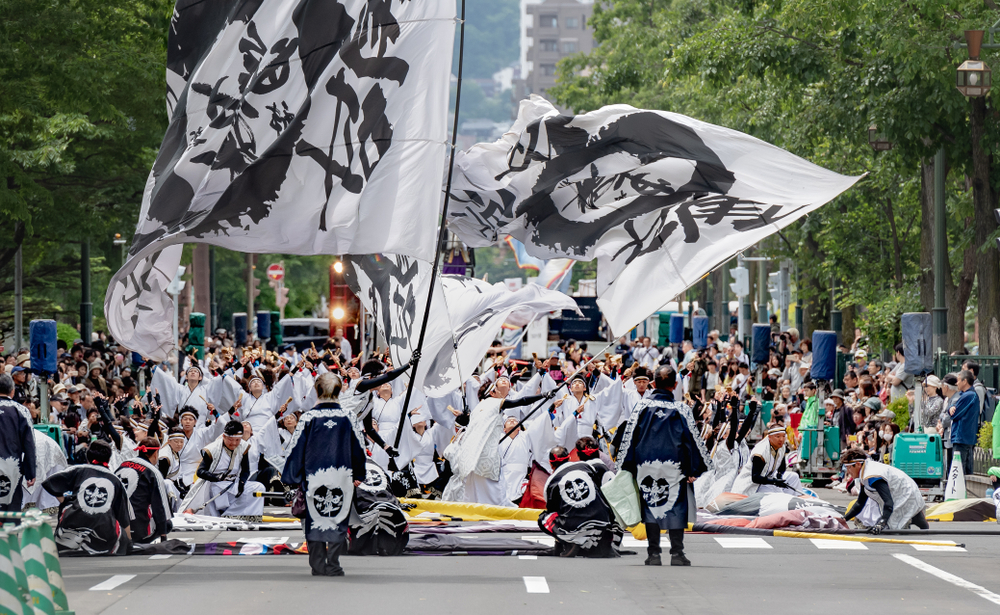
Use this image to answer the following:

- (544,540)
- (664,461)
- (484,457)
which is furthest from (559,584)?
(484,457)

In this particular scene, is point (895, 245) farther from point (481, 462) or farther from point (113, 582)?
point (113, 582)

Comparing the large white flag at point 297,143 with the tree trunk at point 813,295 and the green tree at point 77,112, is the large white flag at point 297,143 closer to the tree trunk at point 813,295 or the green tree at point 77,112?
the green tree at point 77,112

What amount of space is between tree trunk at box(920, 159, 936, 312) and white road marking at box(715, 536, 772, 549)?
1310 centimetres

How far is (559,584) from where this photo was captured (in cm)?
1155

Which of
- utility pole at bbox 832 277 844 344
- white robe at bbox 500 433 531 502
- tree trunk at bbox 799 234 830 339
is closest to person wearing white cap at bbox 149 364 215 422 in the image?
white robe at bbox 500 433 531 502

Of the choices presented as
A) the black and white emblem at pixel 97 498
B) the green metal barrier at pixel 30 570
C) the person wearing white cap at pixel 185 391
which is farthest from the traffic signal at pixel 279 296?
the green metal barrier at pixel 30 570

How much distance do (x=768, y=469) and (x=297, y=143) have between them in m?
6.71

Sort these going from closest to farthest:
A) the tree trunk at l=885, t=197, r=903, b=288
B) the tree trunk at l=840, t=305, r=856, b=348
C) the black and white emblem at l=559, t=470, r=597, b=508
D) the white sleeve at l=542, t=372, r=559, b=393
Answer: the black and white emblem at l=559, t=470, r=597, b=508
the white sleeve at l=542, t=372, r=559, b=393
the tree trunk at l=885, t=197, r=903, b=288
the tree trunk at l=840, t=305, r=856, b=348

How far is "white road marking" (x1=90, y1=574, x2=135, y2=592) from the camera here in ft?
36.6

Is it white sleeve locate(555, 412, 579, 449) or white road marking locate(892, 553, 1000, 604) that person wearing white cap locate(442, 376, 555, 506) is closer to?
white sleeve locate(555, 412, 579, 449)

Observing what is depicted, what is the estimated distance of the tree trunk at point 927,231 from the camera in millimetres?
28078

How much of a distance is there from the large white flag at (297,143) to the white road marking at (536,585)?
282cm

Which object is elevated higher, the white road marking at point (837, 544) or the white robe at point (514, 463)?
the white robe at point (514, 463)

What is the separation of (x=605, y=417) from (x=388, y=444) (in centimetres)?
373
